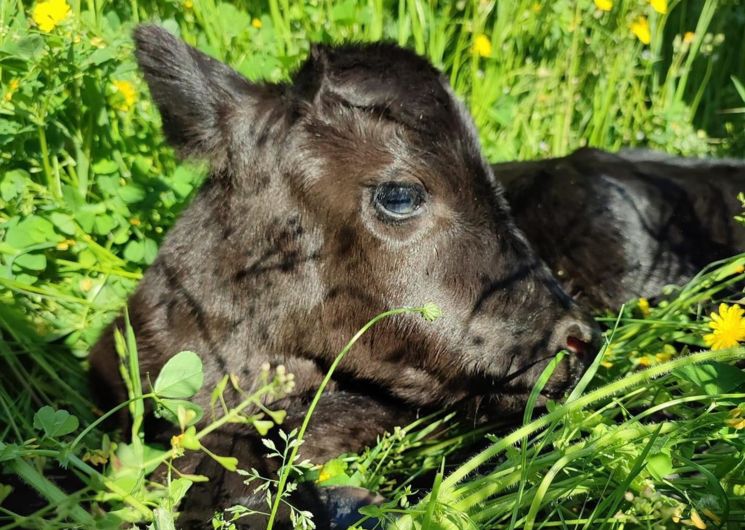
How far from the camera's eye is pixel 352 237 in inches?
106

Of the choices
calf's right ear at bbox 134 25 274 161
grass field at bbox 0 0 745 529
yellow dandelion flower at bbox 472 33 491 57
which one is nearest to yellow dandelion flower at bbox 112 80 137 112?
grass field at bbox 0 0 745 529

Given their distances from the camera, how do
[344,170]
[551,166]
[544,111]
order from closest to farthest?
1. [344,170]
2. [551,166]
3. [544,111]


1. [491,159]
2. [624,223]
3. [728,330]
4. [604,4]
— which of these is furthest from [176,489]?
[604,4]

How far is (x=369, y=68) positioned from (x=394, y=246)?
0.60 m

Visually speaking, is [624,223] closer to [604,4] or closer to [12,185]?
[604,4]

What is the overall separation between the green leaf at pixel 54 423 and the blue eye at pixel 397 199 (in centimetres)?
115

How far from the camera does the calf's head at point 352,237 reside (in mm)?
2695

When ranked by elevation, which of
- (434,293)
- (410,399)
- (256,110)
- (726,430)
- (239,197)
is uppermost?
(256,110)

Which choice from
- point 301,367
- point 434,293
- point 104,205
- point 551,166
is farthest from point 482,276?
point 104,205

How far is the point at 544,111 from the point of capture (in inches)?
194

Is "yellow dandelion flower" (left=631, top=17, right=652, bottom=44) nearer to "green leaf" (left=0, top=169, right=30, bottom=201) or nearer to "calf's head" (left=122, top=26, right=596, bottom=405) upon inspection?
"calf's head" (left=122, top=26, right=596, bottom=405)

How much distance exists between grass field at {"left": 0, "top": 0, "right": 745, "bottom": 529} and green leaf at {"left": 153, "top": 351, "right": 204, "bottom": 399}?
6.5 inches

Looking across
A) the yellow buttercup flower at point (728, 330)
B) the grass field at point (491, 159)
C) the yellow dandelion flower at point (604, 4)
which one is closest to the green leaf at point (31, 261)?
the grass field at point (491, 159)

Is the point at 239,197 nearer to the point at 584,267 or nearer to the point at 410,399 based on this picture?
the point at 410,399
